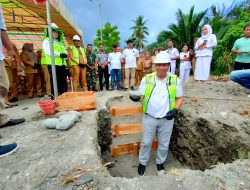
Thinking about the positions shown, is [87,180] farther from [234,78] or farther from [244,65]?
[244,65]

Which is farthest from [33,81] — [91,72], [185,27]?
[185,27]

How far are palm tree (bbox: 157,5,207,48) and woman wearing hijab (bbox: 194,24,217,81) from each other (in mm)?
9237

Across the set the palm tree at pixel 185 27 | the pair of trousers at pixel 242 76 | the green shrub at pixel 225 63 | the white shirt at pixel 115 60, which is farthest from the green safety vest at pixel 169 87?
the palm tree at pixel 185 27

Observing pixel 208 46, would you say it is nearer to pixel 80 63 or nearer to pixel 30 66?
pixel 80 63

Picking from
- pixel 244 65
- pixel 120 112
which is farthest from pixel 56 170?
pixel 244 65

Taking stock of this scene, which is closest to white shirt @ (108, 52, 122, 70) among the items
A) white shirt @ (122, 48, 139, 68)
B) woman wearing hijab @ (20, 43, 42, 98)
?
white shirt @ (122, 48, 139, 68)

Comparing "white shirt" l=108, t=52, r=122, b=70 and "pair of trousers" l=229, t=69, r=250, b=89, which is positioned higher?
"white shirt" l=108, t=52, r=122, b=70

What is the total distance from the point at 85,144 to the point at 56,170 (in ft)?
2.02

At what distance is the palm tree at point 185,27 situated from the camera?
50.4 ft

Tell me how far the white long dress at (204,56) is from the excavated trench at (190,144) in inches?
115

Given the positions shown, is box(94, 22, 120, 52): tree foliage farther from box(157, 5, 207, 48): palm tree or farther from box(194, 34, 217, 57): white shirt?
box(194, 34, 217, 57): white shirt

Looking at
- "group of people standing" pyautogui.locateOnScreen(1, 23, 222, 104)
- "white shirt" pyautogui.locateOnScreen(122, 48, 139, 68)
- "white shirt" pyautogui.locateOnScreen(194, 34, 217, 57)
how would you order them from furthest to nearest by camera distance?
"white shirt" pyautogui.locateOnScreen(122, 48, 139, 68) < "white shirt" pyautogui.locateOnScreen(194, 34, 217, 57) < "group of people standing" pyautogui.locateOnScreen(1, 23, 222, 104)

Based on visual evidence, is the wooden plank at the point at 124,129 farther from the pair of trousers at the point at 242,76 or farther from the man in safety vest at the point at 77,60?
the man in safety vest at the point at 77,60

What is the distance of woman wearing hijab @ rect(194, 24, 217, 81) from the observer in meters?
6.51
